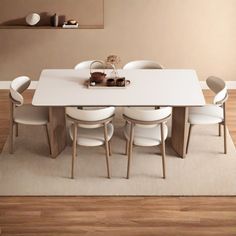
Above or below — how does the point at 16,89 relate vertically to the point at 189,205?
above

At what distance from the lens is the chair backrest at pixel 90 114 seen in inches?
198

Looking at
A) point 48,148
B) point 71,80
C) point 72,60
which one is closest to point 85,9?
point 72,60

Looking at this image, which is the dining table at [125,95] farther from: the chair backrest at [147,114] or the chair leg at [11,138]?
the chair leg at [11,138]

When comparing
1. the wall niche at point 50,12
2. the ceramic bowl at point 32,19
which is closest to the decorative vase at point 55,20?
the wall niche at point 50,12

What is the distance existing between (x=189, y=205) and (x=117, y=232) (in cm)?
71

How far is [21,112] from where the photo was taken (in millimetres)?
5605

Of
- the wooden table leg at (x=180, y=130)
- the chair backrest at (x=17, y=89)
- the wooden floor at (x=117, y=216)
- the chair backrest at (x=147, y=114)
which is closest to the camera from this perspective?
the wooden floor at (x=117, y=216)

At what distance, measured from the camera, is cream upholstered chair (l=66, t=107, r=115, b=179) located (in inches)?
198

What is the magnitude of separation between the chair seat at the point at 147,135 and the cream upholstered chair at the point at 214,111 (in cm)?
38

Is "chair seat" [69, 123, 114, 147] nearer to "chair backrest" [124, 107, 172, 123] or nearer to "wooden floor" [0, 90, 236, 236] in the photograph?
"chair backrest" [124, 107, 172, 123]

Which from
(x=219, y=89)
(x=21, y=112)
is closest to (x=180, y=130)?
(x=219, y=89)

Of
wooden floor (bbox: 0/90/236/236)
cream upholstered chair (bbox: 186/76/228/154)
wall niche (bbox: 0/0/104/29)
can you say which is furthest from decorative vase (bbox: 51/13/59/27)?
wooden floor (bbox: 0/90/236/236)

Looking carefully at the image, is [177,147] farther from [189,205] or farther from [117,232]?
[117,232]

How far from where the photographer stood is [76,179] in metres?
5.22
